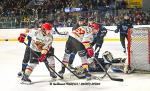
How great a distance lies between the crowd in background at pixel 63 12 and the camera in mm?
14655

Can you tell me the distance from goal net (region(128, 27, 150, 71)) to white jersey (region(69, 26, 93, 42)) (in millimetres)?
1366

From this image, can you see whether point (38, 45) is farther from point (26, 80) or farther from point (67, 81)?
point (67, 81)

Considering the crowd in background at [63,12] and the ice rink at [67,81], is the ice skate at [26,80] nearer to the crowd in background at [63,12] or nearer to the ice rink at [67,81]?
the ice rink at [67,81]

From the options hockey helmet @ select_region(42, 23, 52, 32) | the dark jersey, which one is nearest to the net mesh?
hockey helmet @ select_region(42, 23, 52, 32)

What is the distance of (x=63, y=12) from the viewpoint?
1534 cm

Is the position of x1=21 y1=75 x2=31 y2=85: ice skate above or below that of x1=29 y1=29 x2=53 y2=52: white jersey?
below

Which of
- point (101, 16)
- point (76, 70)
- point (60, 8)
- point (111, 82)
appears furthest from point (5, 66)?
point (60, 8)

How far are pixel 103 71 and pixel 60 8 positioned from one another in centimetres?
1079

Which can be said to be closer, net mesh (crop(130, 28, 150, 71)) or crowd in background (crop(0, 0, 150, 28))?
net mesh (crop(130, 28, 150, 71))

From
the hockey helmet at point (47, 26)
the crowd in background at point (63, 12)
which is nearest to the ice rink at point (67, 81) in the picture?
the hockey helmet at point (47, 26)


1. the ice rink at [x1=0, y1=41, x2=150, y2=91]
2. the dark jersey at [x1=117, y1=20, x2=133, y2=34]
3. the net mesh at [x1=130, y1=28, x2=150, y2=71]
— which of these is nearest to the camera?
the ice rink at [x1=0, y1=41, x2=150, y2=91]

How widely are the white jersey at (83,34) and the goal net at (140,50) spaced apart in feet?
4.48

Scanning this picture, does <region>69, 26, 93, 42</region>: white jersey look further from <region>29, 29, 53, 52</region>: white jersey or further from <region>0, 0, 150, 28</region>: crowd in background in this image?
<region>0, 0, 150, 28</region>: crowd in background

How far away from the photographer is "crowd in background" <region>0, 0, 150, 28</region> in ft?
48.1
